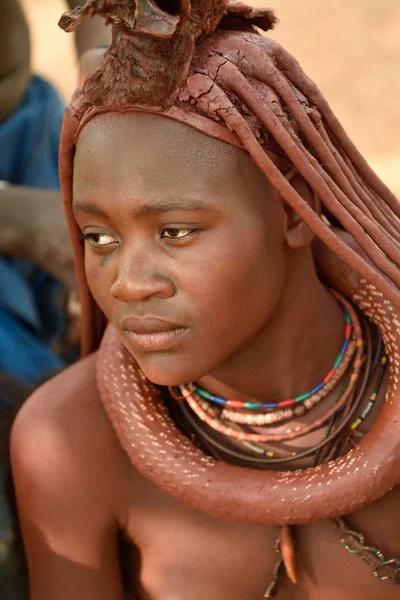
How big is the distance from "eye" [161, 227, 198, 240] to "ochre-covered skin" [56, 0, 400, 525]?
0.19 m

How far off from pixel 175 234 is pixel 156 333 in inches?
8.0

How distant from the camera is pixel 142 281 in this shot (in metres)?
1.65

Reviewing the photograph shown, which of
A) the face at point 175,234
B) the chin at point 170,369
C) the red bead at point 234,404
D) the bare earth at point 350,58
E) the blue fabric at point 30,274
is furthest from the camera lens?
the bare earth at point 350,58

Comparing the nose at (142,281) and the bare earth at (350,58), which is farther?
the bare earth at (350,58)

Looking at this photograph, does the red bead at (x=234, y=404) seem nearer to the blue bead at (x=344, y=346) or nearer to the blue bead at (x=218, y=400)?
the blue bead at (x=218, y=400)

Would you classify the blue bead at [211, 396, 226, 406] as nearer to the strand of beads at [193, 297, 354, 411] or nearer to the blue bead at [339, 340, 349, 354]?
the strand of beads at [193, 297, 354, 411]

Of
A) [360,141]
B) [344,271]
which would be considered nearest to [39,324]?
[344,271]

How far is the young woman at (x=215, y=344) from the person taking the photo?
5.41 ft

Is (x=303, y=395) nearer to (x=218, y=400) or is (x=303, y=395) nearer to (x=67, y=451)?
(x=218, y=400)

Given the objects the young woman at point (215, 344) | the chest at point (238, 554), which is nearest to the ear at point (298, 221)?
the young woman at point (215, 344)

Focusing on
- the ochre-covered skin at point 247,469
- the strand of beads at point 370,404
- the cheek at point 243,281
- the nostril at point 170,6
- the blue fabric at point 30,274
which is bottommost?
the blue fabric at point 30,274

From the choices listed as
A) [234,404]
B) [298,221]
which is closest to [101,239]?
[298,221]

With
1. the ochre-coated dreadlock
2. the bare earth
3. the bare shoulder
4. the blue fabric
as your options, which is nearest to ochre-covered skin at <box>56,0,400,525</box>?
the ochre-coated dreadlock

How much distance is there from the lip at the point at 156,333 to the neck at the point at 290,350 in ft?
0.88
